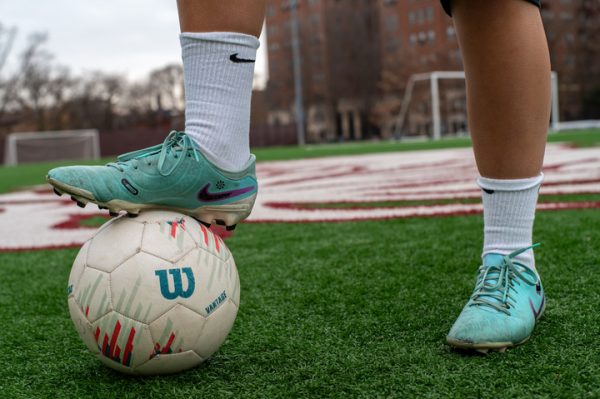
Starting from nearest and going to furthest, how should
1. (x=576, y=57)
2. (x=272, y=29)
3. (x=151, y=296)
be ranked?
(x=151, y=296)
(x=576, y=57)
(x=272, y=29)

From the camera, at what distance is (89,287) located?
1669 millimetres

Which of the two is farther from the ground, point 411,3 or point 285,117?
point 411,3

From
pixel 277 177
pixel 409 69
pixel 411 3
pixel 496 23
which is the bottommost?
pixel 277 177

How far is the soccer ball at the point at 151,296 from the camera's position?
63.8 inches

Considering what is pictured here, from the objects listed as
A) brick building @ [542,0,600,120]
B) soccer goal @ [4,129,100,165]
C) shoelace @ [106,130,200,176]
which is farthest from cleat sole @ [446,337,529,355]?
brick building @ [542,0,600,120]

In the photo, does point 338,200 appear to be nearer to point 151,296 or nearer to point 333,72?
point 151,296

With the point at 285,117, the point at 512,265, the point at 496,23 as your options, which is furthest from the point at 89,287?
the point at 285,117

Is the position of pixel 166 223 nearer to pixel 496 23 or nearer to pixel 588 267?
pixel 496 23

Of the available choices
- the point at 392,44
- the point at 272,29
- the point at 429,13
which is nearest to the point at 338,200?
the point at 392,44

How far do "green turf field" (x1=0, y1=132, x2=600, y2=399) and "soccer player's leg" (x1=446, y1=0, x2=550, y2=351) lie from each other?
137 millimetres

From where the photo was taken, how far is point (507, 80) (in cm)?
186

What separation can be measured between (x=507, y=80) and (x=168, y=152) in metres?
0.86

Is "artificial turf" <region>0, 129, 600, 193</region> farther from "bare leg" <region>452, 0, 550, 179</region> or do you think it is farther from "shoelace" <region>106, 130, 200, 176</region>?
"bare leg" <region>452, 0, 550, 179</region>

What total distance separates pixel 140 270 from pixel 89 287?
0.14 metres
